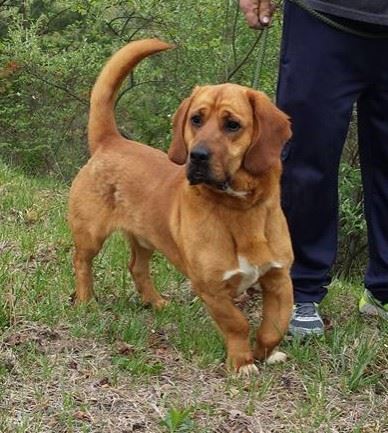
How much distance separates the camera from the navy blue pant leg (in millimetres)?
4203

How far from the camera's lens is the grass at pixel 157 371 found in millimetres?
3449

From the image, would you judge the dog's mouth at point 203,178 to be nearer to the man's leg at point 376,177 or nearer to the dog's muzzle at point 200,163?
the dog's muzzle at point 200,163

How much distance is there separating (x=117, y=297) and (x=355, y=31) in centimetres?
192

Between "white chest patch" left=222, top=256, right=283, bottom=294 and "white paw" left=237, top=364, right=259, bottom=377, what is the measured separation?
332mm

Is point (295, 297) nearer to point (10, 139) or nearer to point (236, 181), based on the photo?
point (236, 181)

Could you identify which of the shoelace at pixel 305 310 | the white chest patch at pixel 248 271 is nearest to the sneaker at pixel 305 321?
the shoelace at pixel 305 310

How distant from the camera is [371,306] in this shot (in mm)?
4871

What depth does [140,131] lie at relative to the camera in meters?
12.3

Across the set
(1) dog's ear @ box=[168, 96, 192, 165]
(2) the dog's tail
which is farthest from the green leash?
(2) the dog's tail

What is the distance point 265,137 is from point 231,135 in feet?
0.46

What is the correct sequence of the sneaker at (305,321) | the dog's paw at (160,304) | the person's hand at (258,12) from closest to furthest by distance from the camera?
1. the person's hand at (258,12)
2. the sneaker at (305,321)
3. the dog's paw at (160,304)

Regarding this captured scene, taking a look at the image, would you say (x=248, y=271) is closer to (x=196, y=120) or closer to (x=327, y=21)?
(x=196, y=120)

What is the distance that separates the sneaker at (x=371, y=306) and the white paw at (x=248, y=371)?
1.02 meters

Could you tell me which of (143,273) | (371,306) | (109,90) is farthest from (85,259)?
(371,306)
